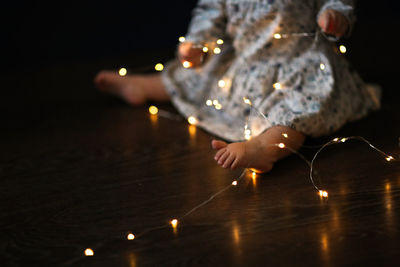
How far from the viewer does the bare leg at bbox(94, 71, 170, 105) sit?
61.8 inches

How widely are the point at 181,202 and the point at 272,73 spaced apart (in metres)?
0.41

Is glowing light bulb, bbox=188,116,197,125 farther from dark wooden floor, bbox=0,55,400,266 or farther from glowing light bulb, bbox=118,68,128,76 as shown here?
glowing light bulb, bbox=118,68,128,76

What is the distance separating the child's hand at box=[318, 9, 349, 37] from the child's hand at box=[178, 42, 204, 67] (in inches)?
12.0

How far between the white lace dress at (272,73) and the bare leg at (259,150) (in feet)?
0.08

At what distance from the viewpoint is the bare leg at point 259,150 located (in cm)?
101

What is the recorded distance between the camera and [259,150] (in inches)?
41.3

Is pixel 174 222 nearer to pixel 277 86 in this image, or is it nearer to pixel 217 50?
pixel 277 86

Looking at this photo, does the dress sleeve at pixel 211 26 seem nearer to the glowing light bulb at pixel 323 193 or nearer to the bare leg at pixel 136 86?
the bare leg at pixel 136 86

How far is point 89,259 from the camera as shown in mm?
842

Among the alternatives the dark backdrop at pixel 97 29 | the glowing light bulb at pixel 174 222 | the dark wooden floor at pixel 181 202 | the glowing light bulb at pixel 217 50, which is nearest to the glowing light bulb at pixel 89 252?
the dark wooden floor at pixel 181 202

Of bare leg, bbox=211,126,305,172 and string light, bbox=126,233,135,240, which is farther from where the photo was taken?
bare leg, bbox=211,126,305,172

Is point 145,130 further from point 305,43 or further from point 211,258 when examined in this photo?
point 211,258

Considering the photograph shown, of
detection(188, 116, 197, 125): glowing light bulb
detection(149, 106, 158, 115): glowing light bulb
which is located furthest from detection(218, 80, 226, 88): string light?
detection(149, 106, 158, 115): glowing light bulb

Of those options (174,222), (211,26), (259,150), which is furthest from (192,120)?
(174,222)
